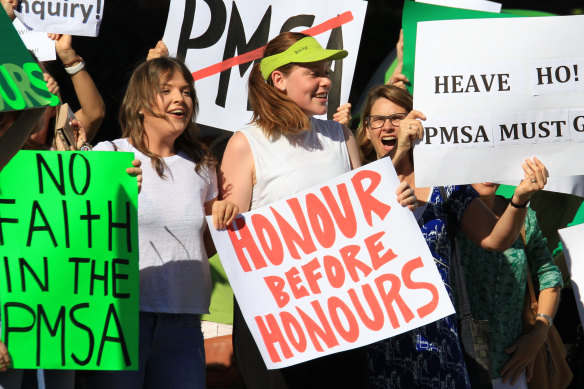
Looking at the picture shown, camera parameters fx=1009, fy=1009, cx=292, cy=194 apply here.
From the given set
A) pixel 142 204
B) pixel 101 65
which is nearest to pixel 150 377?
pixel 142 204

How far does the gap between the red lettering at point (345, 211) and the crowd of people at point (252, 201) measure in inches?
4.0

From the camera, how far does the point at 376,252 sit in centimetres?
339

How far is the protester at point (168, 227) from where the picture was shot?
11.1 ft

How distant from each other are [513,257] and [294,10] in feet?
5.41

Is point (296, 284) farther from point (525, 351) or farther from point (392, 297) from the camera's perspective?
point (525, 351)

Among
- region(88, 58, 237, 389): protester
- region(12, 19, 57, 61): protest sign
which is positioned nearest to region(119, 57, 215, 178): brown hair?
region(88, 58, 237, 389): protester

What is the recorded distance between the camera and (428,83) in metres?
3.64

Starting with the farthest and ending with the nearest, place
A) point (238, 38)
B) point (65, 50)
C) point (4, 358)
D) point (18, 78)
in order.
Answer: point (238, 38) → point (65, 50) → point (4, 358) → point (18, 78)

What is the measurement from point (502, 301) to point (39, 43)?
2309 millimetres

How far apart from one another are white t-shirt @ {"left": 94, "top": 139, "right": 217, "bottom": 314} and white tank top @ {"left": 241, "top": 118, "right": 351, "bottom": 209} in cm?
23

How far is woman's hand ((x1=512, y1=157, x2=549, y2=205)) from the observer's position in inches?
140

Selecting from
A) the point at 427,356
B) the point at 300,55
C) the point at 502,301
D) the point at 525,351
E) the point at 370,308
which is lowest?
the point at 525,351

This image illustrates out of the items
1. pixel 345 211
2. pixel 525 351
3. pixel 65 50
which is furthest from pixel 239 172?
pixel 525 351

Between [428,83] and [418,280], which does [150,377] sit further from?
[428,83]
